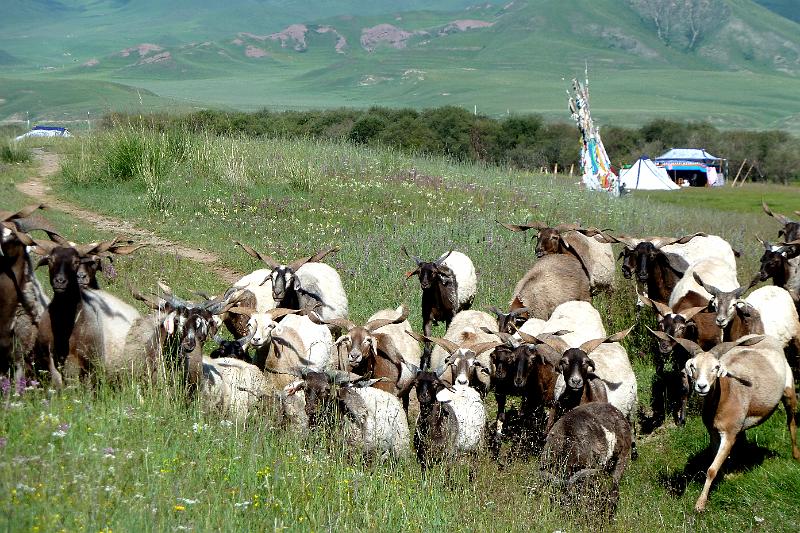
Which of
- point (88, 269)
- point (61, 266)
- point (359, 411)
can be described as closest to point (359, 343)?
point (359, 411)

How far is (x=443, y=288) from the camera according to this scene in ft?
42.1

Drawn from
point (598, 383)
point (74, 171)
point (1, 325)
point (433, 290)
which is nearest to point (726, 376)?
point (598, 383)

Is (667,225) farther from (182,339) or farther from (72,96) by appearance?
(72,96)

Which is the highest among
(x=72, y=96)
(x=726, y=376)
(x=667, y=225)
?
(x=726, y=376)

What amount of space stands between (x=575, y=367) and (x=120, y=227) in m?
12.7

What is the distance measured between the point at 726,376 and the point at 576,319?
2397 millimetres

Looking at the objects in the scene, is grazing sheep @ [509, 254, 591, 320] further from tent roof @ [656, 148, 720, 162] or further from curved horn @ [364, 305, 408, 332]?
tent roof @ [656, 148, 720, 162]

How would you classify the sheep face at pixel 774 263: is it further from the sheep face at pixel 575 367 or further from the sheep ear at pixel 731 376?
the sheep face at pixel 575 367

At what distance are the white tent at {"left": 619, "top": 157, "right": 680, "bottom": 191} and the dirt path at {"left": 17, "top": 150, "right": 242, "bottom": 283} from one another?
116ft

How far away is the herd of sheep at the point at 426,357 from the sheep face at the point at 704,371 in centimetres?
2

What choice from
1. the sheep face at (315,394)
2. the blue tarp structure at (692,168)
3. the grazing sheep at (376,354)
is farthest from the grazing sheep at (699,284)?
the blue tarp structure at (692,168)

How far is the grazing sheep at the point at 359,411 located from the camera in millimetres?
8531

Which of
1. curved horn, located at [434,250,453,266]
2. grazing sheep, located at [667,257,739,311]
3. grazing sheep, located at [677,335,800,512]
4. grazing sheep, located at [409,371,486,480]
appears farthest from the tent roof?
grazing sheep, located at [409,371,486,480]

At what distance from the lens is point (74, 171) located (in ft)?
77.4
